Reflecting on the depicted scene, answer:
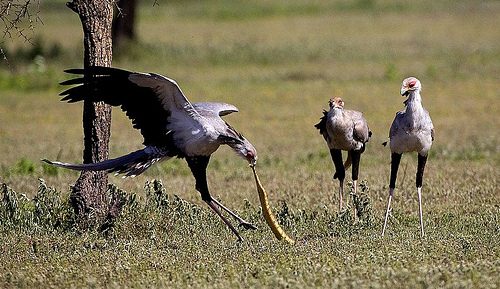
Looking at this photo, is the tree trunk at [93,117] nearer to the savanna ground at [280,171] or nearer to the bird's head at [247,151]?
the savanna ground at [280,171]

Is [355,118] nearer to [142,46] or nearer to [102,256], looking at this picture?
[102,256]

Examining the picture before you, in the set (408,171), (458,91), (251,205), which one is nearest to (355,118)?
(251,205)

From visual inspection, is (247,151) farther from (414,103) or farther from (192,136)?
(414,103)

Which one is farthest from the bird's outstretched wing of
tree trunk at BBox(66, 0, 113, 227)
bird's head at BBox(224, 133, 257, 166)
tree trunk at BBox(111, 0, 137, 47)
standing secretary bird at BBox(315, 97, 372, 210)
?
tree trunk at BBox(111, 0, 137, 47)

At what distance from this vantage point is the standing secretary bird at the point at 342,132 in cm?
1070

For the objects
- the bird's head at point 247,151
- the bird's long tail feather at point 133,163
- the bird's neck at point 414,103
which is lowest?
the bird's long tail feather at point 133,163

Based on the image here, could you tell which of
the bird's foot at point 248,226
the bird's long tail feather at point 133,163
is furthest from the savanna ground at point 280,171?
the bird's long tail feather at point 133,163

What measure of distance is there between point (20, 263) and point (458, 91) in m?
13.7

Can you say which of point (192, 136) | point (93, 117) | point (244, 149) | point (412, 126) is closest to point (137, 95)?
point (192, 136)

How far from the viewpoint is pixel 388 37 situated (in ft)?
98.4

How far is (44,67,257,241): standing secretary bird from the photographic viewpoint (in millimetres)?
9055

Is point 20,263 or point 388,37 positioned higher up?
point 388,37

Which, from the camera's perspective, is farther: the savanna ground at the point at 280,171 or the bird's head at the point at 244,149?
the bird's head at the point at 244,149

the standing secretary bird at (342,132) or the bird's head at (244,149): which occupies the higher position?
the standing secretary bird at (342,132)
